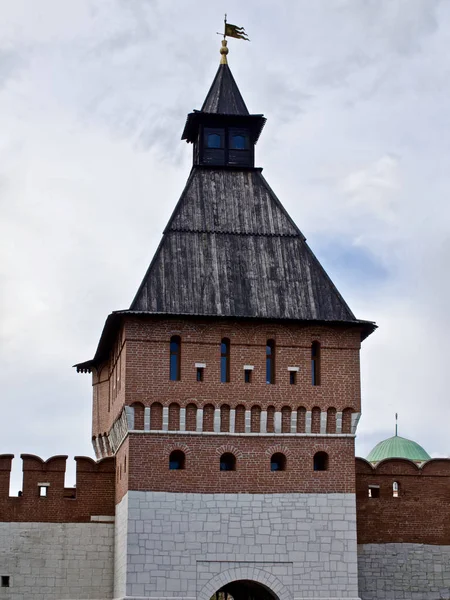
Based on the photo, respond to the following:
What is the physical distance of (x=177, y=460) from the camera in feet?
126

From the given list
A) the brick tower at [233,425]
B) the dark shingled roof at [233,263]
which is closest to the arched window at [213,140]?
the dark shingled roof at [233,263]

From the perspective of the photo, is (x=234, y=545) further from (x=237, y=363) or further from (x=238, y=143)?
(x=238, y=143)

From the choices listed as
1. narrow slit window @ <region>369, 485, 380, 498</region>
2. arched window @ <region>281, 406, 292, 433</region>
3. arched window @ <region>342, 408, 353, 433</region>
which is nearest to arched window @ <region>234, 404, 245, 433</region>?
arched window @ <region>281, 406, 292, 433</region>

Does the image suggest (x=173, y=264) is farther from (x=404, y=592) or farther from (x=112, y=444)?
(x=404, y=592)

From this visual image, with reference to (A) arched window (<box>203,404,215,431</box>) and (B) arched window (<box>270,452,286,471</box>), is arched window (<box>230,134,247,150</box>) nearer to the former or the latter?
(A) arched window (<box>203,404,215,431</box>)

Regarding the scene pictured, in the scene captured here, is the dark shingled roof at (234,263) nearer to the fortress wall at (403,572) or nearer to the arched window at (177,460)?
the arched window at (177,460)

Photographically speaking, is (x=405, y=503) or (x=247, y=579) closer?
(x=247, y=579)

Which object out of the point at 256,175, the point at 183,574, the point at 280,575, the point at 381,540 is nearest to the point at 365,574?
the point at 381,540

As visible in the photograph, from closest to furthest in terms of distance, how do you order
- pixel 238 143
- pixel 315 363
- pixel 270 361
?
pixel 270 361 < pixel 315 363 < pixel 238 143

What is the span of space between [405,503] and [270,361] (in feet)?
21.8

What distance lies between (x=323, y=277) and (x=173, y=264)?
4.92 metres

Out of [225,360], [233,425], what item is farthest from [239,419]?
[225,360]

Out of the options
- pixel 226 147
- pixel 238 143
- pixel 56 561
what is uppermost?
pixel 238 143

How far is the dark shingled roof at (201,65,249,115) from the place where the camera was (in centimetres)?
4441
